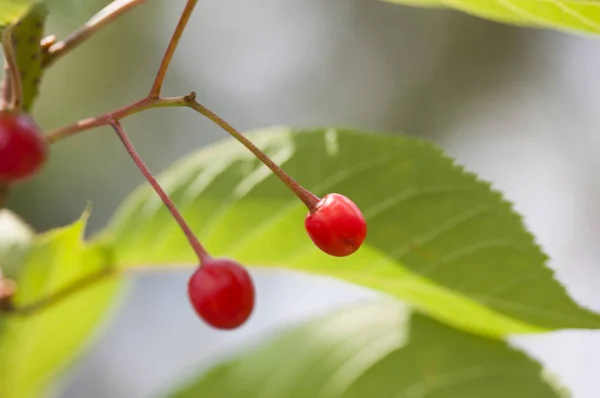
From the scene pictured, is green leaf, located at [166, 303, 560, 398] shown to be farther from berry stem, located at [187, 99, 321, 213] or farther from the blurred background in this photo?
the blurred background

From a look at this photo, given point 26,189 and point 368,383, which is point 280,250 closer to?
point 368,383

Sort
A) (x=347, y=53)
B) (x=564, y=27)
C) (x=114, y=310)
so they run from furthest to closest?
(x=347, y=53) → (x=114, y=310) → (x=564, y=27)

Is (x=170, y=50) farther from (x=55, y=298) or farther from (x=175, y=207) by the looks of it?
(x=55, y=298)

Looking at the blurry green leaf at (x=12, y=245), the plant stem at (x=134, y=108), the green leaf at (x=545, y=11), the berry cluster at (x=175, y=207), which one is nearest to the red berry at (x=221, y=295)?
the berry cluster at (x=175, y=207)

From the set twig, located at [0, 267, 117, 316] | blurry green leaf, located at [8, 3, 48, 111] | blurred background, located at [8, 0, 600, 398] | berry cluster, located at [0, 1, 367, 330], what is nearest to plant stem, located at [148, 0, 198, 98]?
berry cluster, located at [0, 1, 367, 330]

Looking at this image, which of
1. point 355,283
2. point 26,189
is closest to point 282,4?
point 26,189

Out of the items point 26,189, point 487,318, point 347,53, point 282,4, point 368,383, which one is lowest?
point 26,189
